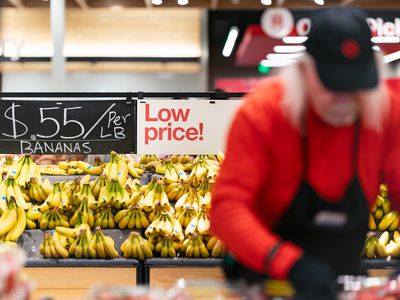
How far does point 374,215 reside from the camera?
453cm

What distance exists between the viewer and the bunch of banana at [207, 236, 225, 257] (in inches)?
167

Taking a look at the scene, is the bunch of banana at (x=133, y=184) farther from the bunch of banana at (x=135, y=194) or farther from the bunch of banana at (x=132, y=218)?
the bunch of banana at (x=132, y=218)

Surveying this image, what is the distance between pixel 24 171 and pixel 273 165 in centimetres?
323

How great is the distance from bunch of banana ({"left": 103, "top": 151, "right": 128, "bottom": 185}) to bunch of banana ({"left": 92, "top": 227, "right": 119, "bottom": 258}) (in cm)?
65

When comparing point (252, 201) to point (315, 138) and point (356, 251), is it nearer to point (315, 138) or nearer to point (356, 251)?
point (315, 138)

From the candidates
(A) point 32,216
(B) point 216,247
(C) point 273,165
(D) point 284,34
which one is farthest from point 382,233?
(D) point 284,34

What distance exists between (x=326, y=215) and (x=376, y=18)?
7.29m

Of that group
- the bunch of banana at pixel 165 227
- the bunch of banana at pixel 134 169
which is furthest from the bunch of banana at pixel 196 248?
the bunch of banana at pixel 134 169

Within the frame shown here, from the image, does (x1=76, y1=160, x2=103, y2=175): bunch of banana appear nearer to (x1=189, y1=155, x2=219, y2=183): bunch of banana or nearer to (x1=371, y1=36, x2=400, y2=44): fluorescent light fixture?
(x1=189, y1=155, x2=219, y2=183): bunch of banana

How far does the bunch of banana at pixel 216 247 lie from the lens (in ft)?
13.9

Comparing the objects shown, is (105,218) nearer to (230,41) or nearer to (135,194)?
(135,194)

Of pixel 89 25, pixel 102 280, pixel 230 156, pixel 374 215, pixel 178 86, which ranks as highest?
pixel 89 25

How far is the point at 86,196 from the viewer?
4527 millimetres

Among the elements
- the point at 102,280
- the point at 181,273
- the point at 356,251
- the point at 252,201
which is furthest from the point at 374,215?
the point at 252,201
